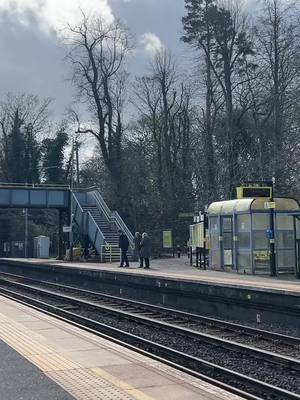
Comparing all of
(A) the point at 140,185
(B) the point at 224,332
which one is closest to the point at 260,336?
(B) the point at 224,332

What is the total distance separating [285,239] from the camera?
23219 millimetres

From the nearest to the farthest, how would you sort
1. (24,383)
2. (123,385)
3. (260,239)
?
(123,385)
(24,383)
(260,239)

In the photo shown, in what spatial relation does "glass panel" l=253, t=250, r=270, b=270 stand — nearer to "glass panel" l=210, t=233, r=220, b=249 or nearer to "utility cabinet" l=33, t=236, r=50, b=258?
"glass panel" l=210, t=233, r=220, b=249

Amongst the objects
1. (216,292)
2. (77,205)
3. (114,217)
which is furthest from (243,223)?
(77,205)

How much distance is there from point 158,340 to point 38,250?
5120cm

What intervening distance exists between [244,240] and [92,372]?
55.1ft

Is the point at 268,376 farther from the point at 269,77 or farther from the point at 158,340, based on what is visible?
the point at 269,77

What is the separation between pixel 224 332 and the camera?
1373cm

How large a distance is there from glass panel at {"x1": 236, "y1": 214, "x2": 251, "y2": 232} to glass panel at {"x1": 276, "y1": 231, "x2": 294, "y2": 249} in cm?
115

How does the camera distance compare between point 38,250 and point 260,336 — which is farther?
point 38,250

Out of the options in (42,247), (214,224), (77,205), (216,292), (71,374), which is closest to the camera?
(71,374)

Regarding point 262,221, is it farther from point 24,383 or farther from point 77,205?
point 77,205

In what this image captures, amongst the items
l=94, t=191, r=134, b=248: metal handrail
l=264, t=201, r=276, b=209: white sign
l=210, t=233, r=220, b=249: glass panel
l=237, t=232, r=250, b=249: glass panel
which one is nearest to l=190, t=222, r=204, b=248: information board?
l=210, t=233, r=220, b=249: glass panel

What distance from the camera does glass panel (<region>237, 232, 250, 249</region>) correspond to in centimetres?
2356
